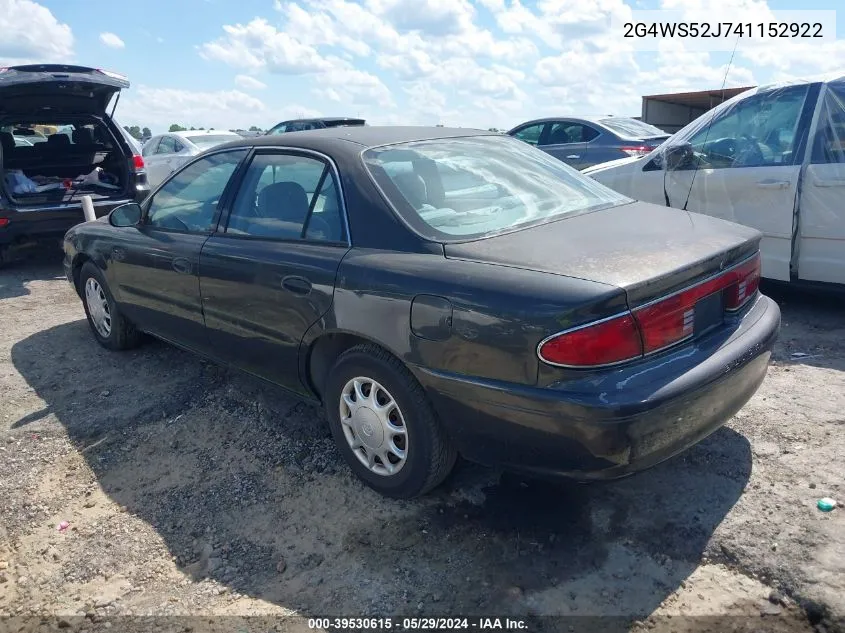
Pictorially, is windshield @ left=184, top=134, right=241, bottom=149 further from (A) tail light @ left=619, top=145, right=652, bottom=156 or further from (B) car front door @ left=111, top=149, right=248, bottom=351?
(B) car front door @ left=111, top=149, right=248, bottom=351

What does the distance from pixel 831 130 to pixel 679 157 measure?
3.52 ft

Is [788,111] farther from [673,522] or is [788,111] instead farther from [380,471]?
[380,471]

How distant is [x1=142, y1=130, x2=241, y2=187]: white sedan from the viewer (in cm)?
1384

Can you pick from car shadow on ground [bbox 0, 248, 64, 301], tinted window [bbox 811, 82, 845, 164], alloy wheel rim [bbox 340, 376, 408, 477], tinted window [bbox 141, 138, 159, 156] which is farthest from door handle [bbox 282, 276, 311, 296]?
tinted window [bbox 141, 138, 159, 156]

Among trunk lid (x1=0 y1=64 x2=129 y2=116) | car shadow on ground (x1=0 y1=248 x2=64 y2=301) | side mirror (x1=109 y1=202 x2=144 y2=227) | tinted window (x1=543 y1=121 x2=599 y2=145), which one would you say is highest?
trunk lid (x1=0 y1=64 x2=129 y2=116)

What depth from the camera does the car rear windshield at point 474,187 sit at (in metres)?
2.95

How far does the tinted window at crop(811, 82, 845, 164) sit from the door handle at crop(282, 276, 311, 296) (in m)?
3.81

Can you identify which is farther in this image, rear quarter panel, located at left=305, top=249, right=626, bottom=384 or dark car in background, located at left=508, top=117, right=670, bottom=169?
dark car in background, located at left=508, top=117, right=670, bottom=169

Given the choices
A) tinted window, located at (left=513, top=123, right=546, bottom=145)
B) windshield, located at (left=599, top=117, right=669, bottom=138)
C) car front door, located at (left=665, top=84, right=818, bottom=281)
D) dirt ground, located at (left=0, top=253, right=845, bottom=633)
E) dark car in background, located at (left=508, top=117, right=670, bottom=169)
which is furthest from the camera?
tinted window, located at (left=513, top=123, right=546, bottom=145)

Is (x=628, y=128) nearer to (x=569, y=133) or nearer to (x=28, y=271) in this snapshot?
(x=569, y=133)

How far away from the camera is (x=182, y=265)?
392cm

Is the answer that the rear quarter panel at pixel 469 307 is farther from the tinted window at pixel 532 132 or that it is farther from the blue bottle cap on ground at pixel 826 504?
the tinted window at pixel 532 132

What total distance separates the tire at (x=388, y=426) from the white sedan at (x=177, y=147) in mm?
11718

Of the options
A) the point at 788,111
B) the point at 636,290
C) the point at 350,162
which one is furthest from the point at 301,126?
the point at 636,290
